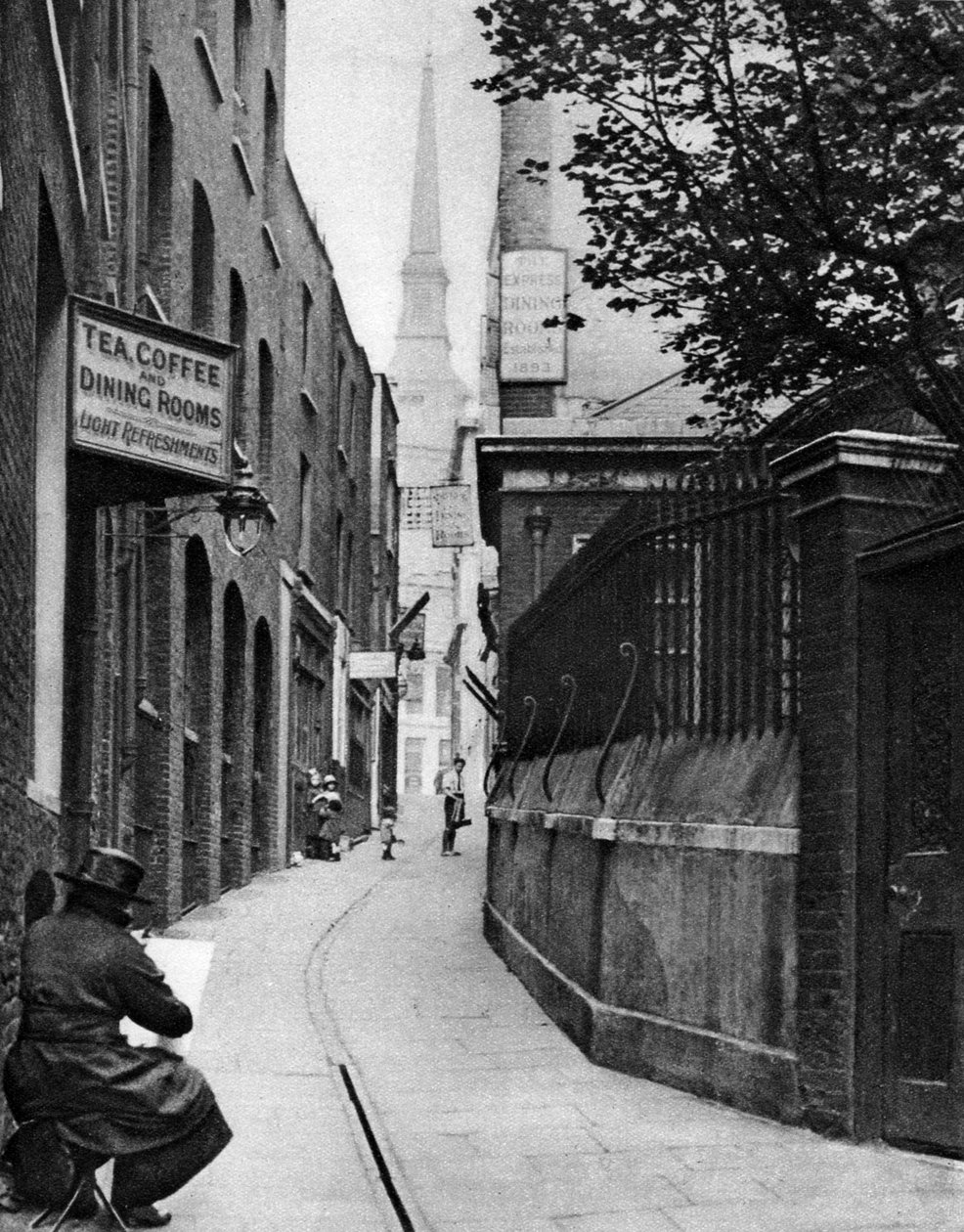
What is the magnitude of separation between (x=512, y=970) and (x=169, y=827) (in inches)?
165

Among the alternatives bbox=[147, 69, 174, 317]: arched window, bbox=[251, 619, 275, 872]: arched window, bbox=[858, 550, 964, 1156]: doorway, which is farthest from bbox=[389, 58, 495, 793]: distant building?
bbox=[858, 550, 964, 1156]: doorway

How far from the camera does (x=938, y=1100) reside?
308 inches

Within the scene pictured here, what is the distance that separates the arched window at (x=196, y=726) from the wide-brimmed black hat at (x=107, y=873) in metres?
12.7

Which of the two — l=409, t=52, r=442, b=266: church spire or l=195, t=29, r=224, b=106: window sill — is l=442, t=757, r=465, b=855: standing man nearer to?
l=195, t=29, r=224, b=106: window sill

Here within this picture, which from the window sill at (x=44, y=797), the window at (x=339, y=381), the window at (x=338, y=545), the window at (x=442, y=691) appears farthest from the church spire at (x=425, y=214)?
the window sill at (x=44, y=797)

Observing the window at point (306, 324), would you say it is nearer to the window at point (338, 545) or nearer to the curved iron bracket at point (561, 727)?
the window at point (338, 545)

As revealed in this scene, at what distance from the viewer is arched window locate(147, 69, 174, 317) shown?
16812 mm

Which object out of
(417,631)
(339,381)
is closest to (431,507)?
(417,631)

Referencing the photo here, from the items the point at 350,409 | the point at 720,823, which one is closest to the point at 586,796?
the point at 720,823

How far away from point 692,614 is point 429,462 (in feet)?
342

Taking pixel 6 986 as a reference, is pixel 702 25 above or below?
above

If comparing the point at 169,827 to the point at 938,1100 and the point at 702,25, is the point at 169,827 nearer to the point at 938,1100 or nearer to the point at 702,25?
the point at 702,25

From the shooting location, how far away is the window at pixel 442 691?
106 metres

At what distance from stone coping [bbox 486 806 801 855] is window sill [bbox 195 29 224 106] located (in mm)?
10154
